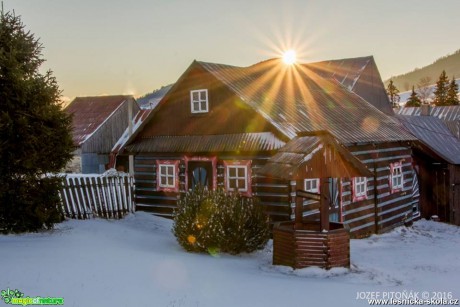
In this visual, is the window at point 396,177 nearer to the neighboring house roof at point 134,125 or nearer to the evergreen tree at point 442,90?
the neighboring house roof at point 134,125

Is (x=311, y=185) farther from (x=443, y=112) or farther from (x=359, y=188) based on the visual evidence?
(x=443, y=112)

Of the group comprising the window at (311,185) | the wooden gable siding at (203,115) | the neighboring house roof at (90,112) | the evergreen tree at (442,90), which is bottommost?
the window at (311,185)

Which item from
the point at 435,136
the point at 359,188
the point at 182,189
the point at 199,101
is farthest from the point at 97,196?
the point at 435,136

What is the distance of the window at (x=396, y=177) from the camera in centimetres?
2014

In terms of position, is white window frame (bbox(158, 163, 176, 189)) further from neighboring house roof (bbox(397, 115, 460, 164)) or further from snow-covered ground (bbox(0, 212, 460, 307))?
neighboring house roof (bbox(397, 115, 460, 164))

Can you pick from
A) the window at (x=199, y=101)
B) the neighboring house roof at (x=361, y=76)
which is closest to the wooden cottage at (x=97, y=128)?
the neighboring house roof at (x=361, y=76)

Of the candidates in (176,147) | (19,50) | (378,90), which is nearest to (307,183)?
(176,147)

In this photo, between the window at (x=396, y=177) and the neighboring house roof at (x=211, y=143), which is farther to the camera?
the window at (x=396, y=177)

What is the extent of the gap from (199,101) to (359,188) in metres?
6.97

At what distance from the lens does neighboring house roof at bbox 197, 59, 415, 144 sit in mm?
15984

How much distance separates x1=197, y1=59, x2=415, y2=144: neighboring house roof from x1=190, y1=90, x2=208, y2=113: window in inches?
36.7

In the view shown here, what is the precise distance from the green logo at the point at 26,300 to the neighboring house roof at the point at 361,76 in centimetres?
3251

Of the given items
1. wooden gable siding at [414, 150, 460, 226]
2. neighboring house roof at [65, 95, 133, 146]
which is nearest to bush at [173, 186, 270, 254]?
wooden gable siding at [414, 150, 460, 226]

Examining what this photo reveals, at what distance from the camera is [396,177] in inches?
813
